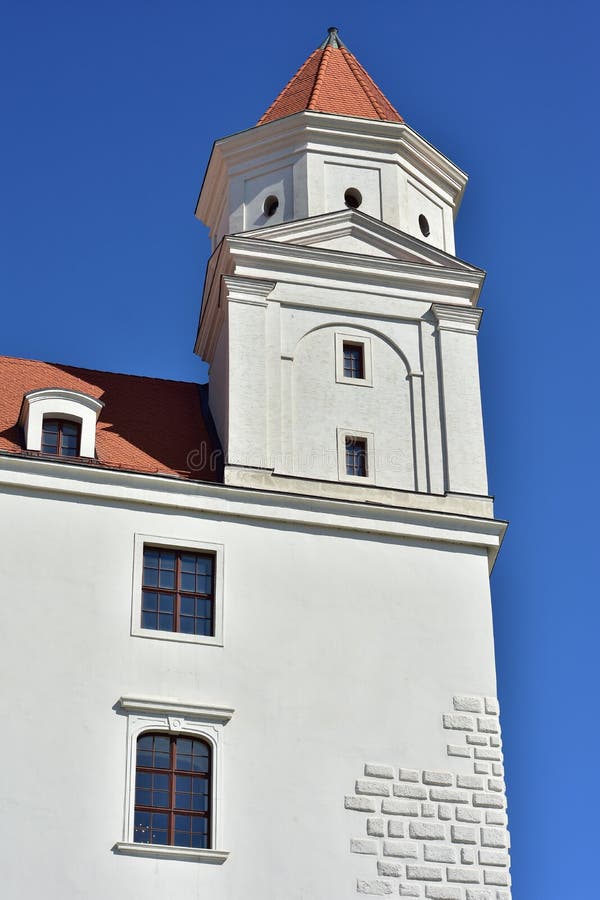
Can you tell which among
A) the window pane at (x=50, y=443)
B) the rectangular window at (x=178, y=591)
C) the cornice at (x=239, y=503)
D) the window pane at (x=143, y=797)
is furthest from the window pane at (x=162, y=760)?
the window pane at (x=50, y=443)

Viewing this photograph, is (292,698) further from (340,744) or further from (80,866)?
(80,866)

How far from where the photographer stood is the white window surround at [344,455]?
25.7 metres

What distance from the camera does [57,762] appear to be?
2205cm

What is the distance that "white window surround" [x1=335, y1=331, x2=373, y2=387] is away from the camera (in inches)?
1049

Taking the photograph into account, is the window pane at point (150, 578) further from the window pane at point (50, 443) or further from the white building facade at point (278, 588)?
the window pane at point (50, 443)

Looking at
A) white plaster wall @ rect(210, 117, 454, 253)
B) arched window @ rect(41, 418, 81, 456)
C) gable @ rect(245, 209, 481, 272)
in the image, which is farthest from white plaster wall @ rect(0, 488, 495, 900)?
white plaster wall @ rect(210, 117, 454, 253)

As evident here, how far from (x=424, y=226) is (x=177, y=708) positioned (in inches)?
400

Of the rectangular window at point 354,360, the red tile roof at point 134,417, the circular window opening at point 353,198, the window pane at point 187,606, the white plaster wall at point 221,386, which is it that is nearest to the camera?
the window pane at point 187,606

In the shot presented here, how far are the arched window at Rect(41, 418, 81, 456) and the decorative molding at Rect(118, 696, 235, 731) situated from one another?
14.0 feet

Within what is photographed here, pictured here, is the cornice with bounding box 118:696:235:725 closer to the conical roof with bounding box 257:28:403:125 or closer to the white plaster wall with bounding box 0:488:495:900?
the white plaster wall with bounding box 0:488:495:900

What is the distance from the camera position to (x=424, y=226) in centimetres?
2909

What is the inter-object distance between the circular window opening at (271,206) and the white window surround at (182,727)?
9219mm

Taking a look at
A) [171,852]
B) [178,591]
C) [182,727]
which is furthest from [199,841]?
[178,591]

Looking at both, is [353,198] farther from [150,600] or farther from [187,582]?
[150,600]
